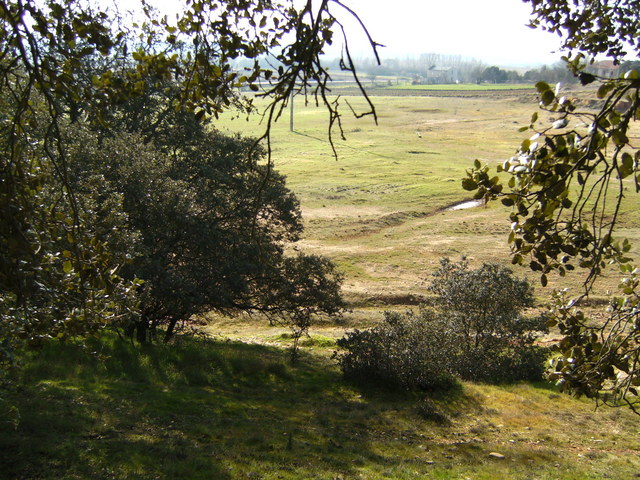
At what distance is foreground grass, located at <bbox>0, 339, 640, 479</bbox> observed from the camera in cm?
1114

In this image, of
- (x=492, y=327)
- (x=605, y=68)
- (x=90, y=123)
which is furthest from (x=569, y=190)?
(x=605, y=68)

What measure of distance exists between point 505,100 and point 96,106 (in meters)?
154

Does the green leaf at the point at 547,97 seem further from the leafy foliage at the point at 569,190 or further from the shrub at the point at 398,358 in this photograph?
the shrub at the point at 398,358

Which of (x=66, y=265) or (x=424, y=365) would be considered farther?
(x=424, y=365)

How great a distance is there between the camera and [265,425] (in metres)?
15.1

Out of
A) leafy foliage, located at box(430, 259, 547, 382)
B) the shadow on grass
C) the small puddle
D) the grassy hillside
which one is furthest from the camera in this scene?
the small puddle

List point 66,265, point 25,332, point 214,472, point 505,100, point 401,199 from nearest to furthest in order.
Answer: point 66,265 < point 25,332 < point 214,472 < point 401,199 < point 505,100

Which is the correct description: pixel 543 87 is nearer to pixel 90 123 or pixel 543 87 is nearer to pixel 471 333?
pixel 90 123

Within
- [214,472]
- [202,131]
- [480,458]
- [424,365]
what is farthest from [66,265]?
[202,131]

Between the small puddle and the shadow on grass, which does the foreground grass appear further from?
the small puddle

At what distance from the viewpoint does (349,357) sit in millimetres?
21828

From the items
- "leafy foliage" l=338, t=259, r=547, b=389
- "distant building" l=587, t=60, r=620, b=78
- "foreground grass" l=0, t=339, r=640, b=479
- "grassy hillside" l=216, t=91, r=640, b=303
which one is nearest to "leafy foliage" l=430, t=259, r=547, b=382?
"leafy foliage" l=338, t=259, r=547, b=389

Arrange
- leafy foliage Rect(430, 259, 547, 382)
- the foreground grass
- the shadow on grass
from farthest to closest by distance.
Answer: leafy foliage Rect(430, 259, 547, 382) → the foreground grass → the shadow on grass

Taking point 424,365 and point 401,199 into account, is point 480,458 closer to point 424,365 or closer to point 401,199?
point 424,365
